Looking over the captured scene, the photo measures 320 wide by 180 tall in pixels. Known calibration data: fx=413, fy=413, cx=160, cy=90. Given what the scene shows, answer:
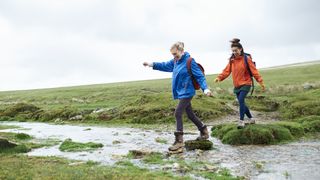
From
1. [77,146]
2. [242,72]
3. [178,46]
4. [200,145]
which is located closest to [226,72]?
[242,72]

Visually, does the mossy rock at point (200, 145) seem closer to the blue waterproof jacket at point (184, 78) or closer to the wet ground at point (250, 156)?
the wet ground at point (250, 156)

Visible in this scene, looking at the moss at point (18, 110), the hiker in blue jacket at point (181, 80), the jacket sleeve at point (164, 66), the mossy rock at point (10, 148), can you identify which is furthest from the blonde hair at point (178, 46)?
the moss at point (18, 110)

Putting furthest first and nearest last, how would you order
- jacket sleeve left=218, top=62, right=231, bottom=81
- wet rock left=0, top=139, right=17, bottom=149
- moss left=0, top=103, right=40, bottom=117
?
moss left=0, top=103, right=40, bottom=117
jacket sleeve left=218, top=62, right=231, bottom=81
wet rock left=0, top=139, right=17, bottom=149

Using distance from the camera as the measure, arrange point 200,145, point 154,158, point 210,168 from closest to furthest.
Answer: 1. point 210,168
2. point 154,158
3. point 200,145

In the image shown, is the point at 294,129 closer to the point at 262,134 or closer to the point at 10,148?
the point at 262,134

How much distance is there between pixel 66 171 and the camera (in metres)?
11.6

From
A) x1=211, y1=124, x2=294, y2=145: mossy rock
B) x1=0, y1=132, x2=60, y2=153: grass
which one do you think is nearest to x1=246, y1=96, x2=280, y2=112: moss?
x1=211, y1=124, x2=294, y2=145: mossy rock

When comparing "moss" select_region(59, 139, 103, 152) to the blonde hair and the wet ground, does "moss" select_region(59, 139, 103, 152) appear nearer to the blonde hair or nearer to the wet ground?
the wet ground

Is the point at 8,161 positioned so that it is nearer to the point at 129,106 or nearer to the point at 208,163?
the point at 208,163

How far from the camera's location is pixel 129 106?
35875 mm

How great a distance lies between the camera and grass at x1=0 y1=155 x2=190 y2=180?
10.8 meters

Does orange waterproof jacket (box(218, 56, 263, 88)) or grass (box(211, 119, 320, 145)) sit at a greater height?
orange waterproof jacket (box(218, 56, 263, 88))

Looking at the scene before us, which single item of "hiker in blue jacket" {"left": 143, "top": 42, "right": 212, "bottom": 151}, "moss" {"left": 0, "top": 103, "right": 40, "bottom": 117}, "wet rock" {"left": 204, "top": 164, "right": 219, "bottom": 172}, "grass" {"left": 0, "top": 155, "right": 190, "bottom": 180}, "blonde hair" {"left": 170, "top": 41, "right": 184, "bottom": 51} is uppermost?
"blonde hair" {"left": 170, "top": 41, "right": 184, "bottom": 51}

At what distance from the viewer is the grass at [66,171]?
35.5 ft
